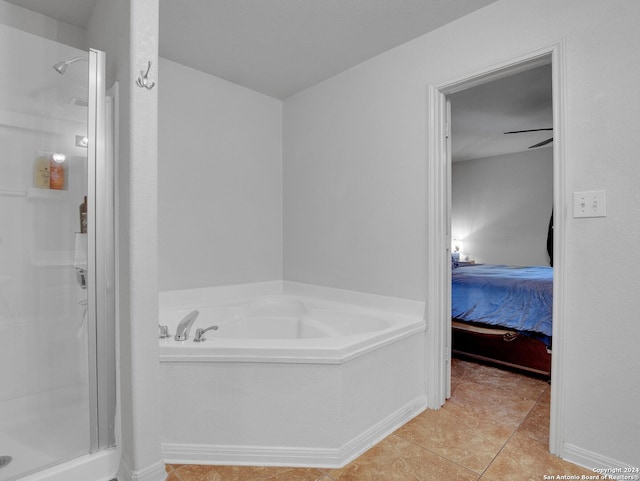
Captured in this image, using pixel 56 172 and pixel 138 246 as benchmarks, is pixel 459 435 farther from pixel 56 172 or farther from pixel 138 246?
pixel 56 172

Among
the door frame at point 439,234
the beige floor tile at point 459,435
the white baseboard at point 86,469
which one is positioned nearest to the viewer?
the white baseboard at point 86,469

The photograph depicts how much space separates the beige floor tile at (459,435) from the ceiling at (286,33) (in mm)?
2310

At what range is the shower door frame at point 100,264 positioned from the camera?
155cm

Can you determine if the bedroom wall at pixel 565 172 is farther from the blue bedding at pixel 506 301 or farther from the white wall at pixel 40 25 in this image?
the white wall at pixel 40 25

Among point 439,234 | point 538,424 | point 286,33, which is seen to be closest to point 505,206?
point 439,234

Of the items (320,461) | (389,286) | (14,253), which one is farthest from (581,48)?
(14,253)

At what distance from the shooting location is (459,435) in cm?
191

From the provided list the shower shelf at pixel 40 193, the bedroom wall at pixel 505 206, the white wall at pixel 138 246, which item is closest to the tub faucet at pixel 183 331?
the white wall at pixel 138 246

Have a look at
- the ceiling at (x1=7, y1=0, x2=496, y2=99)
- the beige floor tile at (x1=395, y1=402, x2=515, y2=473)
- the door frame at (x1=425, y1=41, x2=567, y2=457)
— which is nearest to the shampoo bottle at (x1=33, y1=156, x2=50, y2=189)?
the ceiling at (x1=7, y1=0, x2=496, y2=99)

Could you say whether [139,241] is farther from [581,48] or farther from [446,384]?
[581,48]

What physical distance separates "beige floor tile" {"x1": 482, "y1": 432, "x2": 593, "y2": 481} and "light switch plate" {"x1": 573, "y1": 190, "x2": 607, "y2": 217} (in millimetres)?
1153

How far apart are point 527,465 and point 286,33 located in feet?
8.71

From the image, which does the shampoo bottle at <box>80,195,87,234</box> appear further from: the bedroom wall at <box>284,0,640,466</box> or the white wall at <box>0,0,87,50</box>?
the bedroom wall at <box>284,0,640,466</box>

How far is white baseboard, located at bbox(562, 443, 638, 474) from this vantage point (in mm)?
1551
